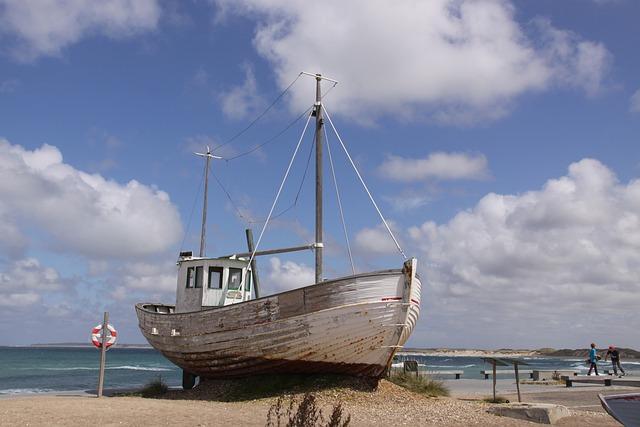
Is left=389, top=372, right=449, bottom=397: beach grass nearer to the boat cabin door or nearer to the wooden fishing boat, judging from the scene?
the wooden fishing boat

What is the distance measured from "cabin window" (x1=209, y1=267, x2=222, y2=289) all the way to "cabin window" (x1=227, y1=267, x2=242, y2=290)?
1.04 feet

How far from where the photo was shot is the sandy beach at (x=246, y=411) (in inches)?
480

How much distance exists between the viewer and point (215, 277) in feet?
63.8

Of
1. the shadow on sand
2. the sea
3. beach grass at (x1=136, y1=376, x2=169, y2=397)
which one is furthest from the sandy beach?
the sea

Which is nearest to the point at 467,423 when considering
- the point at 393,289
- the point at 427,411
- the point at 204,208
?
the point at 427,411

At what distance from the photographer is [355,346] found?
14922mm

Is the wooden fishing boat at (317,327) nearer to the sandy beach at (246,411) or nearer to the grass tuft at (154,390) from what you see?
the sandy beach at (246,411)

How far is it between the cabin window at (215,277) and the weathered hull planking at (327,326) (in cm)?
291

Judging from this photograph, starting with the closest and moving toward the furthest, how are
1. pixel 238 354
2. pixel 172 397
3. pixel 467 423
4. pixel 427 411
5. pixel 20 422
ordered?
pixel 20 422 < pixel 467 423 < pixel 427 411 < pixel 238 354 < pixel 172 397

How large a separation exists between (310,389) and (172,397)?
5.13 m

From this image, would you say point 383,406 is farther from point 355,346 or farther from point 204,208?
point 204,208

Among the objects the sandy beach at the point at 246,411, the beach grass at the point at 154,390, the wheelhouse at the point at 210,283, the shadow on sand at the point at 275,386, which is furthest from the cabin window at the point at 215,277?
the beach grass at the point at 154,390

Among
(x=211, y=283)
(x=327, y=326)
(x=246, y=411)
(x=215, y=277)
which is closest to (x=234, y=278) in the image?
(x=215, y=277)

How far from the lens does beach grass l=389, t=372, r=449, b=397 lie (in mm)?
18234
